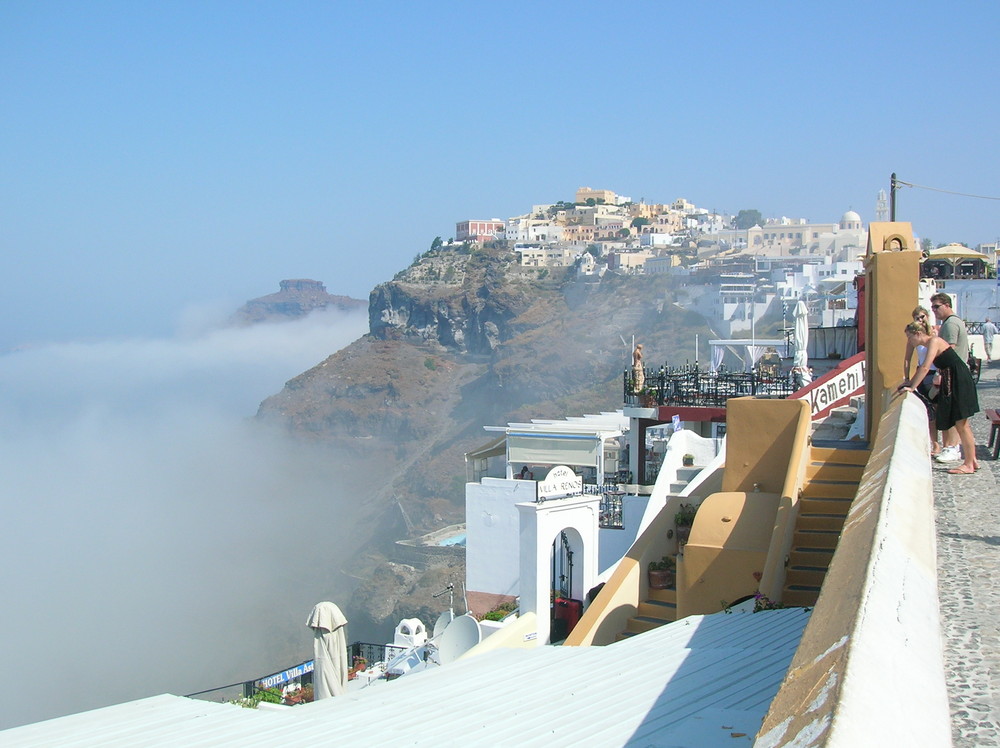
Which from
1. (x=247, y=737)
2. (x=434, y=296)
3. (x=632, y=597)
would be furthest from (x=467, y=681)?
(x=434, y=296)

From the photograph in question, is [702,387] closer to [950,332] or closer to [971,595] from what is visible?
[950,332]

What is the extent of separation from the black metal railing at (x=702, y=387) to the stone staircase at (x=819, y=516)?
26.1 feet

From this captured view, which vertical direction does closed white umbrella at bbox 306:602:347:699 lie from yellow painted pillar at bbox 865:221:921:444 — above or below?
below

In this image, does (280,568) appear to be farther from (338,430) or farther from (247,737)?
(247,737)

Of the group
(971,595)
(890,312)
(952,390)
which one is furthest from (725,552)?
(971,595)

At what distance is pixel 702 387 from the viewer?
19578 millimetres

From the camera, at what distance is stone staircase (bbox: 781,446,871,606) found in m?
7.88

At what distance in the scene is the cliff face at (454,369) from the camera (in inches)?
3556

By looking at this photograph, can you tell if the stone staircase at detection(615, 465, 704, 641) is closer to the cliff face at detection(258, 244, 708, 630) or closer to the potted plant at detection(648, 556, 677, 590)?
the potted plant at detection(648, 556, 677, 590)

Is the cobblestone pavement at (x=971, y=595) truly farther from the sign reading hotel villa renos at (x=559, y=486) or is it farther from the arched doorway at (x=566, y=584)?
the arched doorway at (x=566, y=584)

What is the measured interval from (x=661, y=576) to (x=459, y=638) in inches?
143

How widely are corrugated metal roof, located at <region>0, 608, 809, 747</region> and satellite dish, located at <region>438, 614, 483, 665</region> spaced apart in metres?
5.59

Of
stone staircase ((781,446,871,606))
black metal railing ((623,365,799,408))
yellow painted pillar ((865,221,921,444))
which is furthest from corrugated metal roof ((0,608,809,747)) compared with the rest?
black metal railing ((623,365,799,408))

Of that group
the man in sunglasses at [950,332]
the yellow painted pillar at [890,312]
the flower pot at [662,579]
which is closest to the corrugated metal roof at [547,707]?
the man in sunglasses at [950,332]
